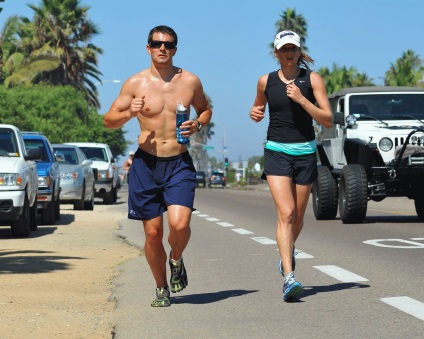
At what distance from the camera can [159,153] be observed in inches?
353

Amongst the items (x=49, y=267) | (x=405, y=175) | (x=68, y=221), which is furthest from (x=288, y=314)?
(x=68, y=221)

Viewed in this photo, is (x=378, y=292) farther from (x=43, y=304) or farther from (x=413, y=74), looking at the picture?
(x=413, y=74)

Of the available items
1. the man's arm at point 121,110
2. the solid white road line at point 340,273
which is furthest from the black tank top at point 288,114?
the solid white road line at point 340,273

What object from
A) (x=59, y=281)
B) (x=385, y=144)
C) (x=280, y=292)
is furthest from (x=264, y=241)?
(x=280, y=292)

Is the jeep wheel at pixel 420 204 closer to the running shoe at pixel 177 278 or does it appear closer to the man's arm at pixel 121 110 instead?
the running shoe at pixel 177 278

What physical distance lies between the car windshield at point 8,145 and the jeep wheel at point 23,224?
931 millimetres

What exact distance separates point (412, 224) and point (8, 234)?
6560 millimetres

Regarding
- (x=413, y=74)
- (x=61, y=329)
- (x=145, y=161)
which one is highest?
(x=413, y=74)

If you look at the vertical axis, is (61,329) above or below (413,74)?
below

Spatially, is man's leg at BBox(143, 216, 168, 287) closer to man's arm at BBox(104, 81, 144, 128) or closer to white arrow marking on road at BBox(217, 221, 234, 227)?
man's arm at BBox(104, 81, 144, 128)

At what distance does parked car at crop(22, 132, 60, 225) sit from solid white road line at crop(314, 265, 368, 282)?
9657mm

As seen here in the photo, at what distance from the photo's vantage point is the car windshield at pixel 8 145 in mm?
18469

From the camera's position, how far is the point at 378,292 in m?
9.55

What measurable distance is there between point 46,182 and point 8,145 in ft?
9.80
